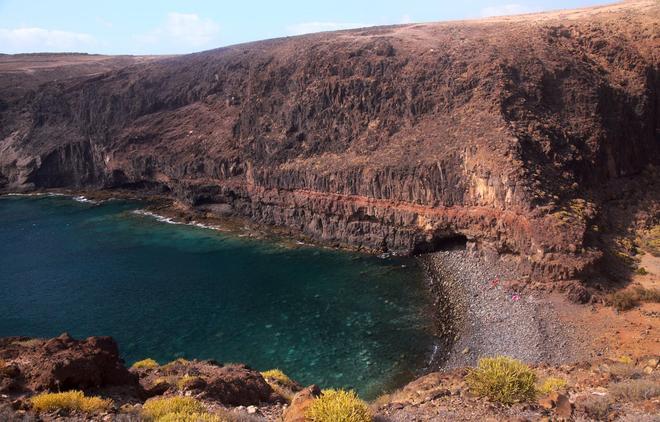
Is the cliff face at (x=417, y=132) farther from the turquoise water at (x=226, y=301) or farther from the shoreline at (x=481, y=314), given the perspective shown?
the turquoise water at (x=226, y=301)

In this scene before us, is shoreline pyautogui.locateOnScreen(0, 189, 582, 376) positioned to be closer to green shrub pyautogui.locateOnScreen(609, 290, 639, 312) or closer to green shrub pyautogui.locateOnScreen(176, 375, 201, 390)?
green shrub pyautogui.locateOnScreen(609, 290, 639, 312)

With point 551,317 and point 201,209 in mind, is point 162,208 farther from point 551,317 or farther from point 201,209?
point 551,317

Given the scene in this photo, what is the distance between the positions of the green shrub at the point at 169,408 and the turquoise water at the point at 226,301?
14.7 meters

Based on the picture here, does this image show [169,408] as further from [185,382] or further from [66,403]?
[185,382]

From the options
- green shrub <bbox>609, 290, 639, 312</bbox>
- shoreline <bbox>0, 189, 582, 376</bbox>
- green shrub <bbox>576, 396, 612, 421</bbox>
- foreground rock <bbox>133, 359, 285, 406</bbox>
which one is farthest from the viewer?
green shrub <bbox>609, 290, 639, 312</bbox>

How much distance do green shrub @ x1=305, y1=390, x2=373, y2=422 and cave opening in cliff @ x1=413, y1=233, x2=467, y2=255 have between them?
33.8 meters

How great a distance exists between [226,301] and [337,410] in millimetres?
27676

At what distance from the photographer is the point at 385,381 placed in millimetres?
27922

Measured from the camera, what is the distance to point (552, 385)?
1728cm

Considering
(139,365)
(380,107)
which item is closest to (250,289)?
(139,365)

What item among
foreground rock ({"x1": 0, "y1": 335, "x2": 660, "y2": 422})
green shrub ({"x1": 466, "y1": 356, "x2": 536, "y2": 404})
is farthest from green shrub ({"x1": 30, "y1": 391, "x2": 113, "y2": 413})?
green shrub ({"x1": 466, "y1": 356, "x2": 536, "y2": 404})

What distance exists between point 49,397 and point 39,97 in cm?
9010

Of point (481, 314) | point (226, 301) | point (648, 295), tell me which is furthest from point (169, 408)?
point (648, 295)

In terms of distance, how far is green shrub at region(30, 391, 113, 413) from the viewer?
12.7 m
